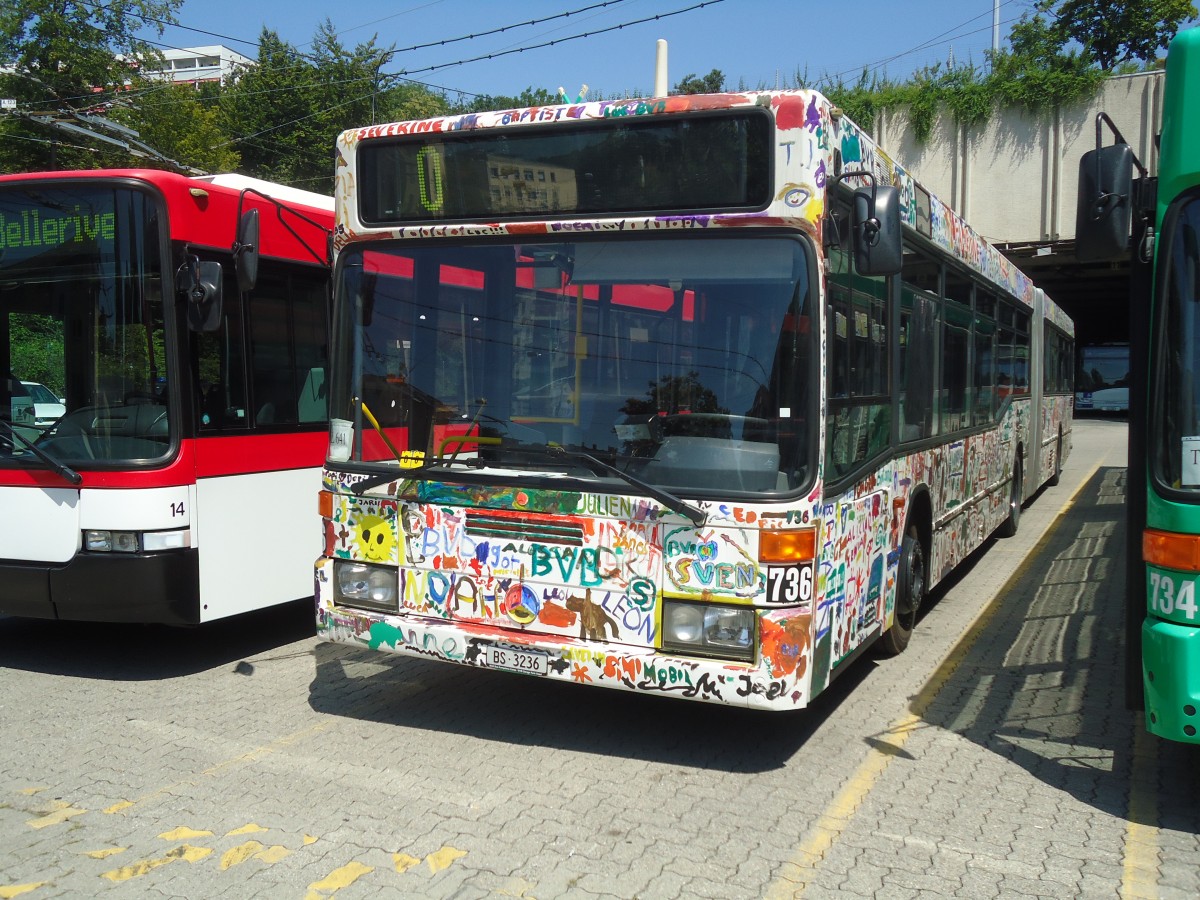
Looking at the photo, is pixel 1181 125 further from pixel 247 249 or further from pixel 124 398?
pixel 124 398

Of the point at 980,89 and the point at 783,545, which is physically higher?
the point at 980,89

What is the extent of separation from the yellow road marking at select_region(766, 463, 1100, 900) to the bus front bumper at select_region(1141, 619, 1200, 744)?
48.2 inches

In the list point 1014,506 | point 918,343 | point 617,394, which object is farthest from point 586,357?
point 1014,506

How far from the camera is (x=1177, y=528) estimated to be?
172 inches

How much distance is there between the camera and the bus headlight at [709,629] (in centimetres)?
476

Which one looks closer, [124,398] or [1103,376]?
[124,398]

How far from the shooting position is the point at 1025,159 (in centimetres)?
2723

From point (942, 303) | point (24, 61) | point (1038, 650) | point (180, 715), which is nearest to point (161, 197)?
point (180, 715)

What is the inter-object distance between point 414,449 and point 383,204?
124cm

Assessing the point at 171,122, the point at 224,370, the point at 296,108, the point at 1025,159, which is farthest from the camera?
the point at 296,108

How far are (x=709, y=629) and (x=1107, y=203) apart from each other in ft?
7.73

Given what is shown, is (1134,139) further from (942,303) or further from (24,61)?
(24,61)

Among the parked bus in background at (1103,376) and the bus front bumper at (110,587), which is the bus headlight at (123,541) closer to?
the bus front bumper at (110,587)

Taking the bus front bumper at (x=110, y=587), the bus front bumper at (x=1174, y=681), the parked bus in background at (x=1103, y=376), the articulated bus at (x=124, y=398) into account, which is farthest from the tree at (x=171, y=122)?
the bus front bumper at (x=1174, y=681)
